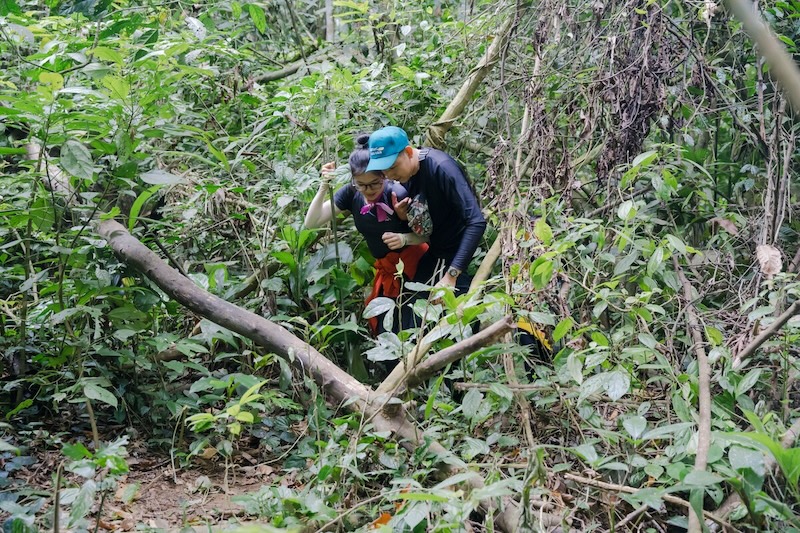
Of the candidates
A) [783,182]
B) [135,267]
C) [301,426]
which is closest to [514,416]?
[301,426]

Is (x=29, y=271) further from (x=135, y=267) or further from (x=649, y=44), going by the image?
(x=649, y=44)

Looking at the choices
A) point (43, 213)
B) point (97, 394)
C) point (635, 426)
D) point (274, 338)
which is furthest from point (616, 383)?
point (43, 213)

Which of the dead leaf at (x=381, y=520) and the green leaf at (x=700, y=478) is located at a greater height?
the green leaf at (x=700, y=478)

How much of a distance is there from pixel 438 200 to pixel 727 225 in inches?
60.6

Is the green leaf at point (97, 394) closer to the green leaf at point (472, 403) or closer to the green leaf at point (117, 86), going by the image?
the green leaf at point (117, 86)

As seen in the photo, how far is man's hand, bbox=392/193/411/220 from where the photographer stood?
3.97 m

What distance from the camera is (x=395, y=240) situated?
400cm

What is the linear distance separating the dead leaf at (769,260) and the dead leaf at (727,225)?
801mm

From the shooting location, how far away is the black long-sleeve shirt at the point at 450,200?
12.9 feet

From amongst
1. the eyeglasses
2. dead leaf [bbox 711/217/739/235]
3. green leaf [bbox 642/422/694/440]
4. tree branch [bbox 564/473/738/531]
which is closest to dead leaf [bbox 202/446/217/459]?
the eyeglasses

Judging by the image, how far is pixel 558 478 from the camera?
286 centimetres

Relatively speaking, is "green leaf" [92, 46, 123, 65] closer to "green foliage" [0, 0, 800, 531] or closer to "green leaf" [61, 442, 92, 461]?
"green foliage" [0, 0, 800, 531]

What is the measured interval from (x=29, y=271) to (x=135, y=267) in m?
0.55

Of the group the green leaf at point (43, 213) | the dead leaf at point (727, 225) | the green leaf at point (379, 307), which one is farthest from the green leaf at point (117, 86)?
the dead leaf at point (727, 225)
